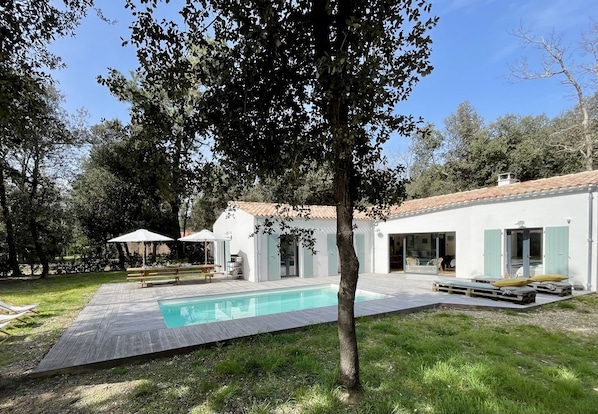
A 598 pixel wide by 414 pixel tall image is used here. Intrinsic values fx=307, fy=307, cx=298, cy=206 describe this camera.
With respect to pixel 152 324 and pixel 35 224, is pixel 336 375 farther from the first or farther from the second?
pixel 35 224

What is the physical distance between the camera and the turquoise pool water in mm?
9805

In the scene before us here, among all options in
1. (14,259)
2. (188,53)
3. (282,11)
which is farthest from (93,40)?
(14,259)

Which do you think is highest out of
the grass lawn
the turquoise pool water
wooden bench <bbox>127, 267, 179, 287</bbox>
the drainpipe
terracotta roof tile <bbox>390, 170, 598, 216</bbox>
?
terracotta roof tile <bbox>390, 170, 598, 216</bbox>

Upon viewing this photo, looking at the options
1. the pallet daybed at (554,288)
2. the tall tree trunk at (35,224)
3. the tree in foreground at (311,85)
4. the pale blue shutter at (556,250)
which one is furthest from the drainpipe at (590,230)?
the tall tree trunk at (35,224)

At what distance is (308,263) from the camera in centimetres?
1720

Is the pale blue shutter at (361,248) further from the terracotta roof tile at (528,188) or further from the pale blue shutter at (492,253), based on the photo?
the pale blue shutter at (492,253)

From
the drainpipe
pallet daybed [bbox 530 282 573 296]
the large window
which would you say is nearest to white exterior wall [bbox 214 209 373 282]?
the large window

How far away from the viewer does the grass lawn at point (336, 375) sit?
385cm

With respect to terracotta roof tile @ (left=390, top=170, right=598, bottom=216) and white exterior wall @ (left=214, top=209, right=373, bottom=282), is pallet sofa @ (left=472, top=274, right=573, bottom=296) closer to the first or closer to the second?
terracotta roof tile @ (left=390, top=170, right=598, bottom=216)

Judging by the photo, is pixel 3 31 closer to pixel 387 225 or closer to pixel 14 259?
pixel 387 225

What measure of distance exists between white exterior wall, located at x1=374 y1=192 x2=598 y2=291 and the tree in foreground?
11805mm

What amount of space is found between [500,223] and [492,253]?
4.70ft

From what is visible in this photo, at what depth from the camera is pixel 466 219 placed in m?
15.3

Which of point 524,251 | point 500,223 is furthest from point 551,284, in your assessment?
point 500,223
